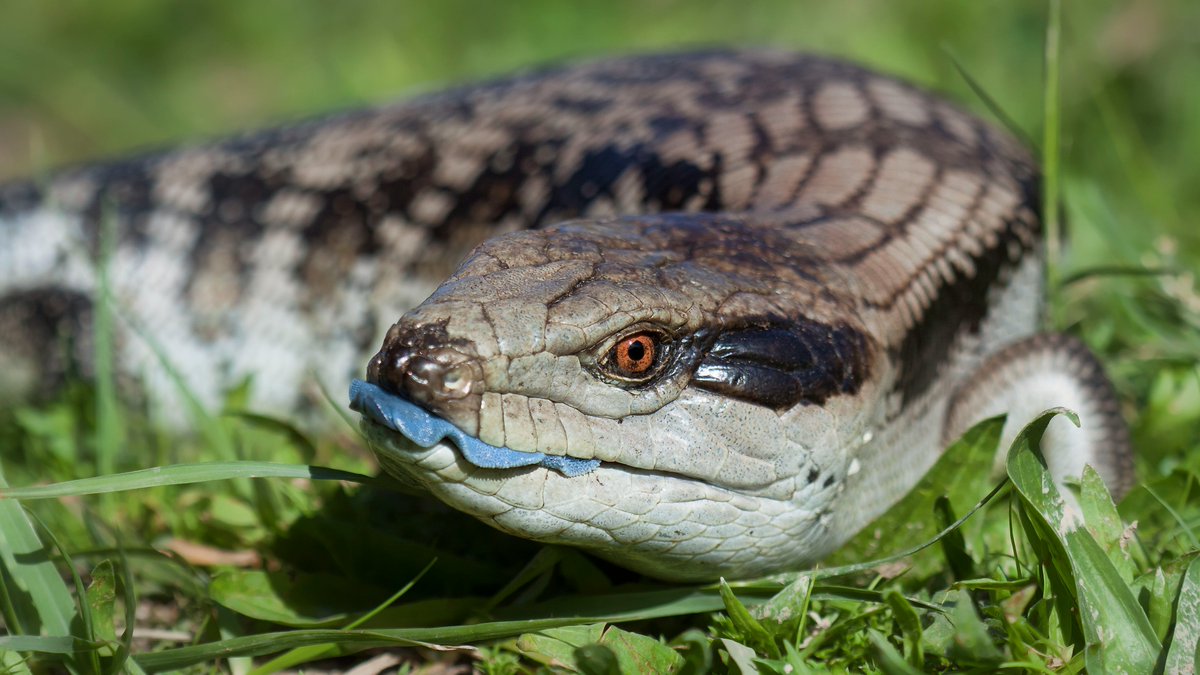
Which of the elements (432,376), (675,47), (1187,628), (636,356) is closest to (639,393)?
(636,356)

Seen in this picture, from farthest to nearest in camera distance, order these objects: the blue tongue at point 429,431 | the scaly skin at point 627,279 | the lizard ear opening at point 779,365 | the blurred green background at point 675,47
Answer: the blurred green background at point 675,47
the lizard ear opening at point 779,365
the scaly skin at point 627,279
the blue tongue at point 429,431

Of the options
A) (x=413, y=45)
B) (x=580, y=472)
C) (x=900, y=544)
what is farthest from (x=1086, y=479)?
(x=413, y=45)

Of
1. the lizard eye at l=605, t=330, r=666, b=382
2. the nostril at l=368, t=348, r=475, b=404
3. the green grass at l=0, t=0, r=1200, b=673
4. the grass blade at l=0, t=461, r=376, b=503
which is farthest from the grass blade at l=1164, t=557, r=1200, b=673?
the grass blade at l=0, t=461, r=376, b=503

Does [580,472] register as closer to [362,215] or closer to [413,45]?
[362,215]

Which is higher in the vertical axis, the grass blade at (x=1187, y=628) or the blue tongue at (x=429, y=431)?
the blue tongue at (x=429, y=431)

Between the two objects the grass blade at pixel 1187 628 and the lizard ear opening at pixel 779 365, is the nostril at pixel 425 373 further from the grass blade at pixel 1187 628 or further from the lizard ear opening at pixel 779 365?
the grass blade at pixel 1187 628

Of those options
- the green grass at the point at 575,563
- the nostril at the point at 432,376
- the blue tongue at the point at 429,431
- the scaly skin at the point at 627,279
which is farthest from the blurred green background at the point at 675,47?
the nostril at the point at 432,376

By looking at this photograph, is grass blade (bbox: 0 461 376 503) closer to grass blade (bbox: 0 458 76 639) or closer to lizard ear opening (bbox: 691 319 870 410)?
grass blade (bbox: 0 458 76 639)
